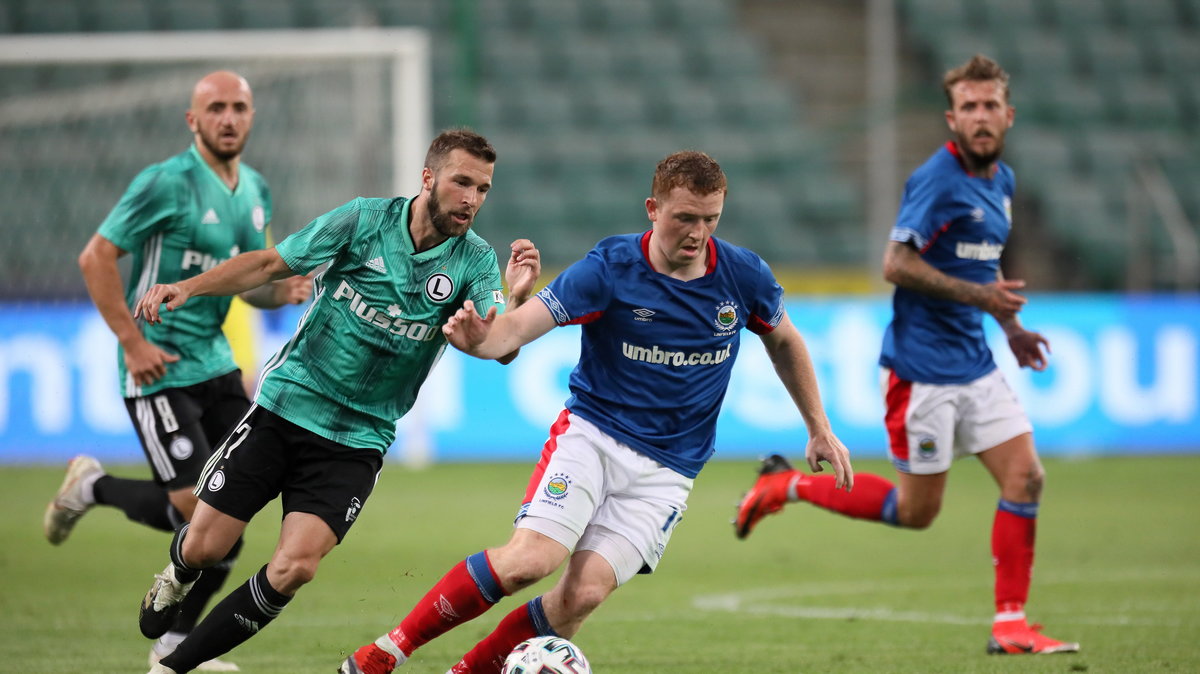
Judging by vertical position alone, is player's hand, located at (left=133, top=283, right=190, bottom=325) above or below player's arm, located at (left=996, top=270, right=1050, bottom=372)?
above

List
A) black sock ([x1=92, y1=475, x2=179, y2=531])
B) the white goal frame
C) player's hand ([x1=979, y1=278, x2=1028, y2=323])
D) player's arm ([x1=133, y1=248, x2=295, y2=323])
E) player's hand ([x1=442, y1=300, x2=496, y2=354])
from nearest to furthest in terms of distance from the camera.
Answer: player's hand ([x1=442, y1=300, x2=496, y2=354])
player's arm ([x1=133, y1=248, x2=295, y2=323])
player's hand ([x1=979, y1=278, x2=1028, y2=323])
black sock ([x1=92, y1=475, x2=179, y2=531])
the white goal frame

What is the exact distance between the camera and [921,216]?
6.86m

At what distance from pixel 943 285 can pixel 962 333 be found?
41cm

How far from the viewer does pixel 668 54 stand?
68.8ft

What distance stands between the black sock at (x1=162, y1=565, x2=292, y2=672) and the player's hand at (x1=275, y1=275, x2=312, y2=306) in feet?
5.54

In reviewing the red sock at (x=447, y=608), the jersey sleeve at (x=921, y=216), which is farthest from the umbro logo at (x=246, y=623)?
the jersey sleeve at (x=921, y=216)

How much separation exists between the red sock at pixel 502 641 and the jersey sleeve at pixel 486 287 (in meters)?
1.07

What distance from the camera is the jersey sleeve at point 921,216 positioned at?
683cm

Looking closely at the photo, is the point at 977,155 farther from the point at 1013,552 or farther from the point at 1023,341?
the point at 1013,552

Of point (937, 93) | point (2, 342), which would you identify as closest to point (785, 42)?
point (937, 93)

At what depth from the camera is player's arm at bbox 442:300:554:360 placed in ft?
15.8

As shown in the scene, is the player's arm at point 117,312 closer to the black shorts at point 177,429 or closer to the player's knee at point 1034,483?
the black shorts at point 177,429

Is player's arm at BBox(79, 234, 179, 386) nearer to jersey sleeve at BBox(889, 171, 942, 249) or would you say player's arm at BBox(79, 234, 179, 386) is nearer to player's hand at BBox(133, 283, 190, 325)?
player's hand at BBox(133, 283, 190, 325)

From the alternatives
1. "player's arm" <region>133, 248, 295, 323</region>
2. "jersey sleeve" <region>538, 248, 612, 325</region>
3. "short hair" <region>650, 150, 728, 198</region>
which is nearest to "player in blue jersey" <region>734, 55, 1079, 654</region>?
"short hair" <region>650, 150, 728, 198</region>
